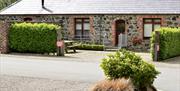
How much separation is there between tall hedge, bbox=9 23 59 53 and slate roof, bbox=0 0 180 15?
27.0ft

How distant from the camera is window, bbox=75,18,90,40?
34737mm

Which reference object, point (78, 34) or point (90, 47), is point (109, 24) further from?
point (78, 34)

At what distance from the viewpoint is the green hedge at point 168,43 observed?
2381 cm

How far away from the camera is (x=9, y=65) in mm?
19672

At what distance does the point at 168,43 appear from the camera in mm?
24625

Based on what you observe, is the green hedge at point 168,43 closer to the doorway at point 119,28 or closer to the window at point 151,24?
the window at point 151,24

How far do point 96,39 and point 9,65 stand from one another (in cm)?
1517

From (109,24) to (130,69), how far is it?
75.5 feet

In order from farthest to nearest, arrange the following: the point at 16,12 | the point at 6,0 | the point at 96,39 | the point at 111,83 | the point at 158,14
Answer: the point at 6,0 < the point at 16,12 < the point at 96,39 < the point at 158,14 < the point at 111,83

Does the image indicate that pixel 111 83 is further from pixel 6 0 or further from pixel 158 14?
pixel 6 0

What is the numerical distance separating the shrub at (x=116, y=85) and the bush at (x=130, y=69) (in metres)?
0.41

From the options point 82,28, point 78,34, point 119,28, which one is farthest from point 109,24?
point 78,34

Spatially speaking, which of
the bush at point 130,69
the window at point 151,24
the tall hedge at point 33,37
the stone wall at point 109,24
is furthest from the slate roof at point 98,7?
the bush at point 130,69

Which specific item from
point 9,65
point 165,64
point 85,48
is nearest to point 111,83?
point 9,65
